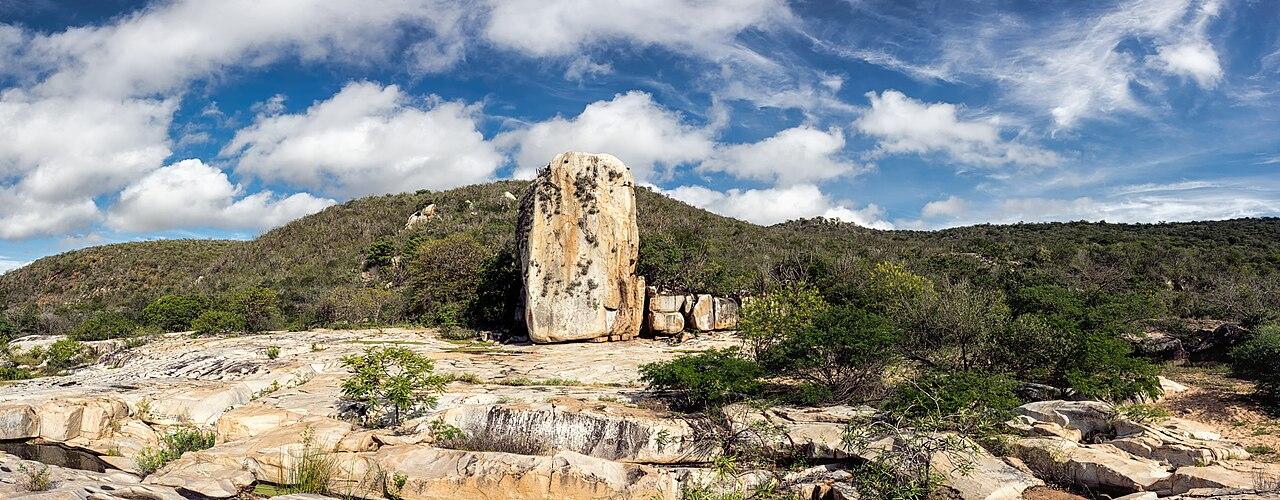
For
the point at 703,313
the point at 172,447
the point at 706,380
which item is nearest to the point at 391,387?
the point at 172,447

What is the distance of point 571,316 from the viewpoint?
73.6 feet

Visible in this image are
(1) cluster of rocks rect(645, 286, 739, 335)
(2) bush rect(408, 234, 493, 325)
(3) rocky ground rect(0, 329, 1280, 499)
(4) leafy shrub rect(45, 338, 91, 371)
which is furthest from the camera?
(2) bush rect(408, 234, 493, 325)

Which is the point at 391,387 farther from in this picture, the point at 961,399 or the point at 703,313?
the point at 703,313

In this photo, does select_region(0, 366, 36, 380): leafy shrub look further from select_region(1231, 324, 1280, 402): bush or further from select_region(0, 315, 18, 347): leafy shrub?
select_region(1231, 324, 1280, 402): bush

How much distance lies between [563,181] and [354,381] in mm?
12334

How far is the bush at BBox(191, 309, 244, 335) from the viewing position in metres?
23.9

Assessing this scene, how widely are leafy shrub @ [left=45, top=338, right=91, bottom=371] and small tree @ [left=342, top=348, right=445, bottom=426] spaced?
533 inches

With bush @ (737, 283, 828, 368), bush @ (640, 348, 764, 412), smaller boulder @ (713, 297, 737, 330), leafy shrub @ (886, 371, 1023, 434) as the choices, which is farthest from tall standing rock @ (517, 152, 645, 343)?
leafy shrub @ (886, 371, 1023, 434)

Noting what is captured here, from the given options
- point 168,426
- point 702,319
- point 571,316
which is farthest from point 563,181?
point 168,426

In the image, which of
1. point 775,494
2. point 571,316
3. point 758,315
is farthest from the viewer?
point 571,316

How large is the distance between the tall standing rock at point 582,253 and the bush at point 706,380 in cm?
896

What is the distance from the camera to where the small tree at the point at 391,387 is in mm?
12547

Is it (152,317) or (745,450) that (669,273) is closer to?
(745,450)

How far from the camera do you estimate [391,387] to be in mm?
12633
